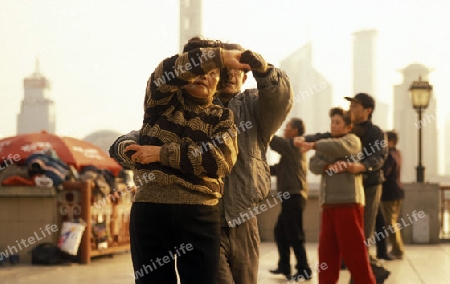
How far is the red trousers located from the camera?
7266 millimetres

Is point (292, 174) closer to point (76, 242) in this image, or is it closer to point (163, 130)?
point (76, 242)

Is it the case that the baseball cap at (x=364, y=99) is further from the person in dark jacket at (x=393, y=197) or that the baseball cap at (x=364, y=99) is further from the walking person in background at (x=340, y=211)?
the person in dark jacket at (x=393, y=197)

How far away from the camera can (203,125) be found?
3.83 metres

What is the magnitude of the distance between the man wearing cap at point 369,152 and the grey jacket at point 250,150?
10.2 ft

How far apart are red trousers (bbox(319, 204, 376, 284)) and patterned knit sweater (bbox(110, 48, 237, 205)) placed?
11.7 feet

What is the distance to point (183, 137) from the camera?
3822 millimetres

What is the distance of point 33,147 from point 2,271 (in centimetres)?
304

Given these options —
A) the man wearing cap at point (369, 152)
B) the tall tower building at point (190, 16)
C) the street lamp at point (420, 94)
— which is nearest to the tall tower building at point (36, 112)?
the tall tower building at point (190, 16)

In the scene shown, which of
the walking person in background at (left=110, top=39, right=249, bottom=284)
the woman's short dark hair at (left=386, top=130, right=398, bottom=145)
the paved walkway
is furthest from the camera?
the woman's short dark hair at (left=386, top=130, right=398, bottom=145)

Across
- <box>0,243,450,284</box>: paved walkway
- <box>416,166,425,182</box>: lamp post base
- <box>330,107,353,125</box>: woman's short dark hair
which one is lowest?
<box>0,243,450,284</box>: paved walkway

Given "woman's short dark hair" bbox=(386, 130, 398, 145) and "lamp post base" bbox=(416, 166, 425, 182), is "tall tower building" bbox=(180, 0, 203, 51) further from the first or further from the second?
"woman's short dark hair" bbox=(386, 130, 398, 145)

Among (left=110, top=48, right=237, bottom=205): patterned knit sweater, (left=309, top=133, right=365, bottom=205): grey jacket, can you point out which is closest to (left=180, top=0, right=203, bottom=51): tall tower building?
(left=309, top=133, right=365, bottom=205): grey jacket

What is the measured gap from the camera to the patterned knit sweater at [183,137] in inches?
147

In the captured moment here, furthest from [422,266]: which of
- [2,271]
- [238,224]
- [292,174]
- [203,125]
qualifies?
[203,125]
